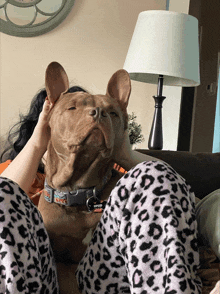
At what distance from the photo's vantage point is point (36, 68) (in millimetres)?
2689

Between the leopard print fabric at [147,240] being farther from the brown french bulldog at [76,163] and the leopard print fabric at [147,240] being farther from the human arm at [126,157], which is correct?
the human arm at [126,157]

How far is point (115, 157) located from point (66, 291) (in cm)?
35

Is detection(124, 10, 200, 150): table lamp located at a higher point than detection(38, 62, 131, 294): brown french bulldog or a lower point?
higher

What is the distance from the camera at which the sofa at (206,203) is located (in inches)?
32.3

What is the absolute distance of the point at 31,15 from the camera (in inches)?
103

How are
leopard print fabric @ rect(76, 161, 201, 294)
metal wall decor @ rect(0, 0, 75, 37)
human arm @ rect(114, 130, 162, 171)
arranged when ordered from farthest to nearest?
1. metal wall decor @ rect(0, 0, 75, 37)
2. human arm @ rect(114, 130, 162, 171)
3. leopard print fabric @ rect(76, 161, 201, 294)

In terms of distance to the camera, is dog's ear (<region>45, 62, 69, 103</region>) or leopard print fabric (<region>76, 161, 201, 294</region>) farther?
dog's ear (<region>45, 62, 69, 103</region>)

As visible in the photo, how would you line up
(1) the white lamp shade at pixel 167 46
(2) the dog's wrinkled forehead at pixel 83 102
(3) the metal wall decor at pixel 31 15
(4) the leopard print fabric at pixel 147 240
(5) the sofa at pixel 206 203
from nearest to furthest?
(4) the leopard print fabric at pixel 147 240 → (5) the sofa at pixel 206 203 → (2) the dog's wrinkled forehead at pixel 83 102 → (1) the white lamp shade at pixel 167 46 → (3) the metal wall decor at pixel 31 15

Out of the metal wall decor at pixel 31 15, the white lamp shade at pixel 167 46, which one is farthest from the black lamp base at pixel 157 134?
the metal wall decor at pixel 31 15

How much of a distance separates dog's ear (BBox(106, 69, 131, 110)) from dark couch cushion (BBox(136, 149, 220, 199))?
1.37 feet

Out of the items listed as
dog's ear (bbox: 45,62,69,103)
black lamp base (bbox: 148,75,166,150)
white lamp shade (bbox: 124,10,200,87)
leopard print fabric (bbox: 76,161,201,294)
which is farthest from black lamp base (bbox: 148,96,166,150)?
leopard print fabric (bbox: 76,161,201,294)

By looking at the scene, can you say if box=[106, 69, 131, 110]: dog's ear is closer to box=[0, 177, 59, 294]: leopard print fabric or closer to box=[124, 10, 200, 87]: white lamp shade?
box=[0, 177, 59, 294]: leopard print fabric

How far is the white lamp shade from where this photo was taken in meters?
1.68

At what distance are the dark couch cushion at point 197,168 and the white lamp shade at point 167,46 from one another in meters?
0.45
